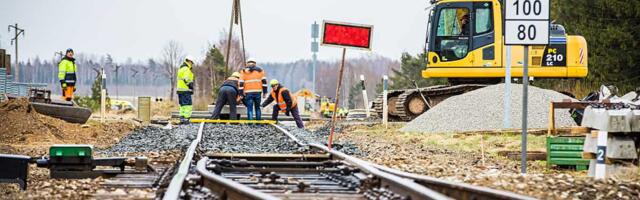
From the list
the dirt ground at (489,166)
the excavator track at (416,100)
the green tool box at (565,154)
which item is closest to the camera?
the dirt ground at (489,166)

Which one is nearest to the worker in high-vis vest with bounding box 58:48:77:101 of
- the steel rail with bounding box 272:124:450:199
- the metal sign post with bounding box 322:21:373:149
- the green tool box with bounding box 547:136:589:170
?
the metal sign post with bounding box 322:21:373:149

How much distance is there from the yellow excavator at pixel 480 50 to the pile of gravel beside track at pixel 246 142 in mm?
8012

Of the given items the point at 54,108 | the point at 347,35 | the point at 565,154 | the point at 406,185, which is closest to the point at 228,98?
the point at 54,108

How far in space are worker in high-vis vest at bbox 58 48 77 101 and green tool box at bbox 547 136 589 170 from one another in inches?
670

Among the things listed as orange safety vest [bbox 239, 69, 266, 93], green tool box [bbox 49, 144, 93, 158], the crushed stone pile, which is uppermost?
orange safety vest [bbox 239, 69, 266, 93]

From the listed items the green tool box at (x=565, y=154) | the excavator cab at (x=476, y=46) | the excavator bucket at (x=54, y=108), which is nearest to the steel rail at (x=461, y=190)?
the green tool box at (x=565, y=154)

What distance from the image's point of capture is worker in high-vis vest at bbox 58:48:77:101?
2748 cm

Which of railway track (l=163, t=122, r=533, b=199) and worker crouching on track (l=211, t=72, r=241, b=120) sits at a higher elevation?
worker crouching on track (l=211, t=72, r=241, b=120)

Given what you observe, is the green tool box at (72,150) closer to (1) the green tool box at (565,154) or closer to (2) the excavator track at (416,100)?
(1) the green tool box at (565,154)

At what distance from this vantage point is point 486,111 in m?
23.2

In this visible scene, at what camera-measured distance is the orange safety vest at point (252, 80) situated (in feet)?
86.2

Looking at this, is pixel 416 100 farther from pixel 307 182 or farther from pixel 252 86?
pixel 307 182

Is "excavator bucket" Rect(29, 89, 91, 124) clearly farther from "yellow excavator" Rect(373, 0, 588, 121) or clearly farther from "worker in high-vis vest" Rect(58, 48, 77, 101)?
"yellow excavator" Rect(373, 0, 588, 121)

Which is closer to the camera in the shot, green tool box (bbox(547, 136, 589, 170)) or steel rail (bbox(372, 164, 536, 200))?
steel rail (bbox(372, 164, 536, 200))
